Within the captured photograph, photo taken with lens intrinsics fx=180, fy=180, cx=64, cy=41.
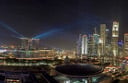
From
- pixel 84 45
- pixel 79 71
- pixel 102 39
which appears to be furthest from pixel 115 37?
pixel 79 71

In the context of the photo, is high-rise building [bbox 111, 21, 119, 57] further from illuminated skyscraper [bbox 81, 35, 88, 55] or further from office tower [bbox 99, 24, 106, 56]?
illuminated skyscraper [bbox 81, 35, 88, 55]

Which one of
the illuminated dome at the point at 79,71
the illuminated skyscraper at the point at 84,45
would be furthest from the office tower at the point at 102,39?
the illuminated dome at the point at 79,71

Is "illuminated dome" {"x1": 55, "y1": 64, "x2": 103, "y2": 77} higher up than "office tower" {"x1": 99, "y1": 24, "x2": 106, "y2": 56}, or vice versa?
"office tower" {"x1": 99, "y1": 24, "x2": 106, "y2": 56}

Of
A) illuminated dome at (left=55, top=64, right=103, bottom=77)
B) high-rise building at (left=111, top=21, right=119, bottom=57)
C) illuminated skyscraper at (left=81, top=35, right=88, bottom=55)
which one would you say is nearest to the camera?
illuminated dome at (left=55, top=64, right=103, bottom=77)

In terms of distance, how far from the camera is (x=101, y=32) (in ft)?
122

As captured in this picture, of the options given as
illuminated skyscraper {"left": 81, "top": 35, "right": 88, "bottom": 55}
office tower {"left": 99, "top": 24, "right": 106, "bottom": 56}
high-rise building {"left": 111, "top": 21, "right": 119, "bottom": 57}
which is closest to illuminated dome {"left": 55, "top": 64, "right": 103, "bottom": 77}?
high-rise building {"left": 111, "top": 21, "right": 119, "bottom": 57}

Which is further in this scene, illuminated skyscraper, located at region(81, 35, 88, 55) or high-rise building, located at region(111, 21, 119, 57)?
illuminated skyscraper, located at region(81, 35, 88, 55)

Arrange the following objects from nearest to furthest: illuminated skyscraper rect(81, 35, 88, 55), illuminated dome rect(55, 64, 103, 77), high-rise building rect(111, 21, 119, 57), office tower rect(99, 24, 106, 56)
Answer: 1. illuminated dome rect(55, 64, 103, 77)
2. high-rise building rect(111, 21, 119, 57)
3. office tower rect(99, 24, 106, 56)
4. illuminated skyscraper rect(81, 35, 88, 55)

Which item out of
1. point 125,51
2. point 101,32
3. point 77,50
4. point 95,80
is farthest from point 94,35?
point 95,80

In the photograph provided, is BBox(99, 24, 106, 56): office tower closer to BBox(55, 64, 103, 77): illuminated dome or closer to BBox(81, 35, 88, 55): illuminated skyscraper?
BBox(81, 35, 88, 55): illuminated skyscraper

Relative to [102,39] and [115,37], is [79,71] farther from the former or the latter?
[102,39]

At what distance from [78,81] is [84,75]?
84cm

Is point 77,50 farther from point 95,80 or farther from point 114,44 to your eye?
point 95,80

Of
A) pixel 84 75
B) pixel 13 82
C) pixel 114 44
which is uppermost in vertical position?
pixel 114 44
